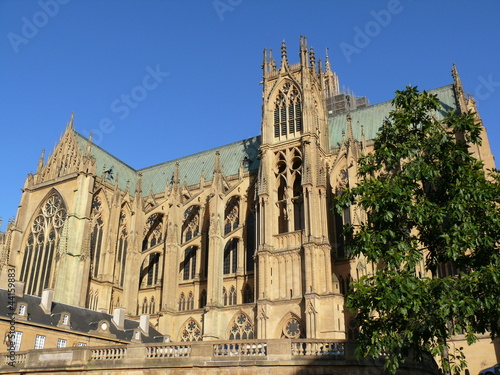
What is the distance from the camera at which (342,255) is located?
3759 cm

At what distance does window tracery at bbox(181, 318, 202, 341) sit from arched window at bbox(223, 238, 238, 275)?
5.31 metres

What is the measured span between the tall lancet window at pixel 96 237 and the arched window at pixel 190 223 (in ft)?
25.3

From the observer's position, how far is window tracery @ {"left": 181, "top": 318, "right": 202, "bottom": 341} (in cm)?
3844

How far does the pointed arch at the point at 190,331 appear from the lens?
38.4m

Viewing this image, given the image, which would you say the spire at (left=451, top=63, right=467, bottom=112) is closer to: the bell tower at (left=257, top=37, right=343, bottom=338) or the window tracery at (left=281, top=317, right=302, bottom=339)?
the bell tower at (left=257, top=37, right=343, bottom=338)

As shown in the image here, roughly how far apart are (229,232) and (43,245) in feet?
56.5

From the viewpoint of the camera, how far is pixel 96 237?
4731cm

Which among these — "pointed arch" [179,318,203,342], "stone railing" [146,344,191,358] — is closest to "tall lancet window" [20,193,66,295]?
"pointed arch" [179,318,203,342]

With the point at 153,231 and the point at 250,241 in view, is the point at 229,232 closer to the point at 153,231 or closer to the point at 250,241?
the point at 250,241

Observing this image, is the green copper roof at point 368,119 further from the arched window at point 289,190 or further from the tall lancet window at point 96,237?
the tall lancet window at point 96,237

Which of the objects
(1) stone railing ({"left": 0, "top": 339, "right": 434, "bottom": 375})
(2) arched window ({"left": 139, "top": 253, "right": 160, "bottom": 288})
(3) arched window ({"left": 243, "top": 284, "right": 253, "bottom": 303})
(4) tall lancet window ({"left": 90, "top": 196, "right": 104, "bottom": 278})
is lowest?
(1) stone railing ({"left": 0, "top": 339, "right": 434, "bottom": 375})

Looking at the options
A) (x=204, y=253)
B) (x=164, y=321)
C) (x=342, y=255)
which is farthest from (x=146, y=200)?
(x=342, y=255)

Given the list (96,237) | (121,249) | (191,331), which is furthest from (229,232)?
(96,237)

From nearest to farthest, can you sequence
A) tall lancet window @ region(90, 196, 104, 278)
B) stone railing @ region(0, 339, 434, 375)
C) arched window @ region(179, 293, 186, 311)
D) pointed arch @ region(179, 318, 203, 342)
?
stone railing @ region(0, 339, 434, 375)
pointed arch @ region(179, 318, 203, 342)
arched window @ region(179, 293, 186, 311)
tall lancet window @ region(90, 196, 104, 278)
